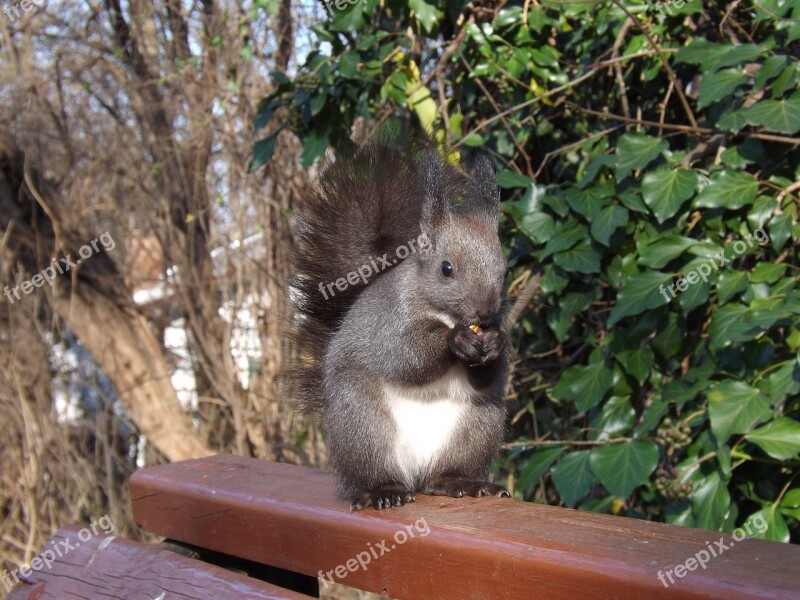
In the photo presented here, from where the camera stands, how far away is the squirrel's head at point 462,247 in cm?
145

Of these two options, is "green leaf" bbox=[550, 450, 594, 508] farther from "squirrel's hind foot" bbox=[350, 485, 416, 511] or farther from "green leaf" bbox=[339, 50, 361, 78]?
"green leaf" bbox=[339, 50, 361, 78]

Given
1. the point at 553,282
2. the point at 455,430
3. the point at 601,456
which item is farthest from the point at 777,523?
the point at 553,282

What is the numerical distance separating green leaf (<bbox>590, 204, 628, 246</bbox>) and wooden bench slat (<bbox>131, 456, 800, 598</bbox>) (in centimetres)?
66

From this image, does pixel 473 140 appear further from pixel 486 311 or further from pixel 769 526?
pixel 769 526

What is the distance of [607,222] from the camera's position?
1.68 m

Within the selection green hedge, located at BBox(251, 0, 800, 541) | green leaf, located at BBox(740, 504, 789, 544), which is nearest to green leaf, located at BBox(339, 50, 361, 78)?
green hedge, located at BBox(251, 0, 800, 541)

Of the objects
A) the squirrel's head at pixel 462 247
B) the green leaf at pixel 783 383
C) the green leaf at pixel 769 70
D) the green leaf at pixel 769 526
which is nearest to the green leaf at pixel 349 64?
the squirrel's head at pixel 462 247

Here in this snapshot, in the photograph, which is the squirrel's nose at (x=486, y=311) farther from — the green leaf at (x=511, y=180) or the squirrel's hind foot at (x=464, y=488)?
the green leaf at (x=511, y=180)

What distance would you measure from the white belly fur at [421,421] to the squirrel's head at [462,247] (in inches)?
5.5

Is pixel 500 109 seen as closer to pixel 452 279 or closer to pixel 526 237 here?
pixel 526 237

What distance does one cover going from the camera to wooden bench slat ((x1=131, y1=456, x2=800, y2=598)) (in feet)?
2.56

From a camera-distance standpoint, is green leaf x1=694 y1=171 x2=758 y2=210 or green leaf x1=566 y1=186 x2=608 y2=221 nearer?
green leaf x1=694 y1=171 x2=758 y2=210

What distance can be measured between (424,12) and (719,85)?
701 millimetres

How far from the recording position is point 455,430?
4.77ft
